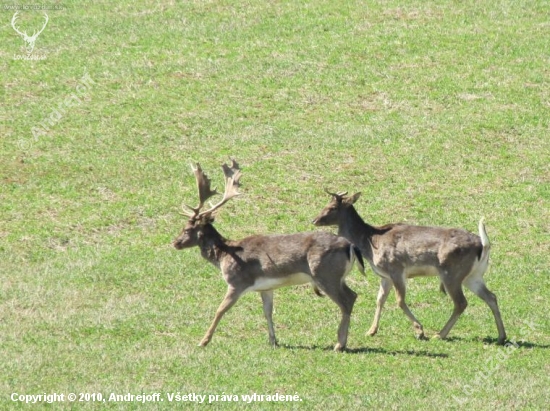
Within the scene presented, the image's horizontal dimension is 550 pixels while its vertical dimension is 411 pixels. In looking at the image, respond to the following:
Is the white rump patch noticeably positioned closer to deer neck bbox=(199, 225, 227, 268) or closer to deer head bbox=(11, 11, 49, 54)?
deer neck bbox=(199, 225, 227, 268)

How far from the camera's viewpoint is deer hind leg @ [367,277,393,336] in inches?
720

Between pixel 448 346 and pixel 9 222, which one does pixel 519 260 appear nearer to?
pixel 448 346

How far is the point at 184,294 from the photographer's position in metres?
20.1

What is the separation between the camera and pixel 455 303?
1795cm

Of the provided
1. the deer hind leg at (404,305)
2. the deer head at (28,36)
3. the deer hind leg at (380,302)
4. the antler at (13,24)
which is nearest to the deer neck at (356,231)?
the deer hind leg at (380,302)

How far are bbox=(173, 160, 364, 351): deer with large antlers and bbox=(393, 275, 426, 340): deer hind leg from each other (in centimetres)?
105

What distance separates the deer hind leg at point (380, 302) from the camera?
18.3 meters

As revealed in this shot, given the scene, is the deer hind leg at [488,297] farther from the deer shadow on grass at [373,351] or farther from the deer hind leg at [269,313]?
the deer hind leg at [269,313]

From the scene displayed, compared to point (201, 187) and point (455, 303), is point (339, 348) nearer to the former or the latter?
point (455, 303)

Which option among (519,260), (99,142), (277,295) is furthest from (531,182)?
(99,142)

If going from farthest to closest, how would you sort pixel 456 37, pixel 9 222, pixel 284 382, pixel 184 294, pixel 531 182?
1. pixel 456 37
2. pixel 531 182
3. pixel 9 222
4. pixel 184 294
5. pixel 284 382

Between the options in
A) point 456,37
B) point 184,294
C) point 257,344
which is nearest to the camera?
point 257,344

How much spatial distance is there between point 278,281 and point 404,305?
6.82 ft

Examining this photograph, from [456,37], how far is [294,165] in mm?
8999
